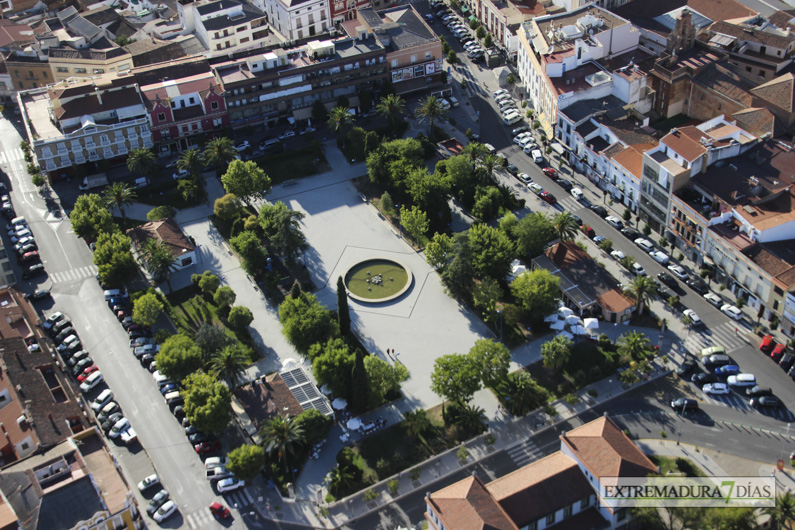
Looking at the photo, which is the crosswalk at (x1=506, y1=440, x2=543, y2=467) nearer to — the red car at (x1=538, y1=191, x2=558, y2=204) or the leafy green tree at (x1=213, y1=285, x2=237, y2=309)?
the leafy green tree at (x1=213, y1=285, x2=237, y2=309)

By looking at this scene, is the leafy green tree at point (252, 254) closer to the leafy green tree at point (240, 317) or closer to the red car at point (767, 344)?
the leafy green tree at point (240, 317)

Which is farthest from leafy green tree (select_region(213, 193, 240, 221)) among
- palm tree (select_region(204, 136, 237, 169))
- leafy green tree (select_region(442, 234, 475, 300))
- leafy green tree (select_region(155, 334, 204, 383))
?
leafy green tree (select_region(442, 234, 475, 300))

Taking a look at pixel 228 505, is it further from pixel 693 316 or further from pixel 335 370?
pixel 693 316

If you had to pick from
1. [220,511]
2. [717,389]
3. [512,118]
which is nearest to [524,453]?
[717,389]

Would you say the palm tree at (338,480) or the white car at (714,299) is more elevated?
the white car at (714,299)

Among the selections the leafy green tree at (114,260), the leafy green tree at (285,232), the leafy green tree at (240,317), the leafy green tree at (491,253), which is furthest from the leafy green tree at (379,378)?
the leafy green tree at (114,260)

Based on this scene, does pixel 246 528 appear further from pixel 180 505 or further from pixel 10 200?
pixel 10 200
